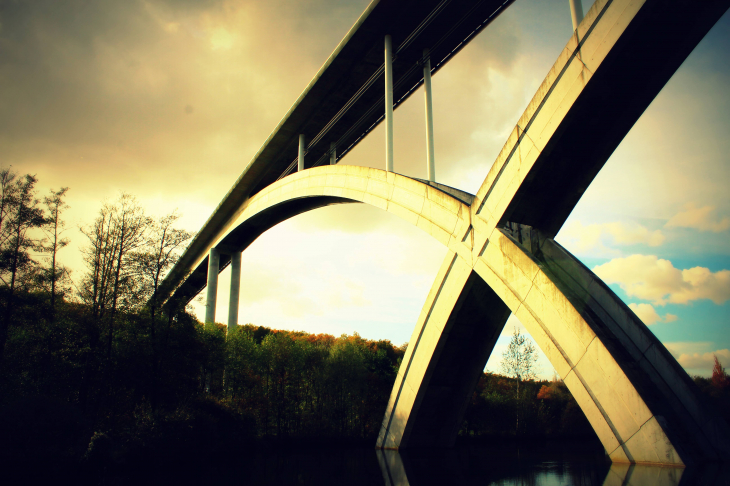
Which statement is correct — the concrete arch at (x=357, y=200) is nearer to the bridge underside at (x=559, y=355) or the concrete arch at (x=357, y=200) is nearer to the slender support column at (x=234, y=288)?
the bridge underside at (x=559, y=355)

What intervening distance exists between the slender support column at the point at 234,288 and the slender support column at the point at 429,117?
19688mm

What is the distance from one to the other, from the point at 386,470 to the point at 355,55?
47.8 ft

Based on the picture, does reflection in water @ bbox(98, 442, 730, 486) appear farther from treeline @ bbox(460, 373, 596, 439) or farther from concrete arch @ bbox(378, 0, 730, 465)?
treeline @ bbox(460, 373, 596, 439)

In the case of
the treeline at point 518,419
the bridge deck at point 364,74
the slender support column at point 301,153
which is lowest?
the treeline at point 518,419

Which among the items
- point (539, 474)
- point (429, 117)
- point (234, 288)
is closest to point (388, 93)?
point (429, 117)

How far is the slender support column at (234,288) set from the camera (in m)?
30.4

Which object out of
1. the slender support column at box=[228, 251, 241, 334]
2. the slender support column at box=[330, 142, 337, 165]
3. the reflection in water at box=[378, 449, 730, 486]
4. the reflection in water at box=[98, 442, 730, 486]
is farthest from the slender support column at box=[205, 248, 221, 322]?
the reflection in water at box=[378, 449, 730, 486]

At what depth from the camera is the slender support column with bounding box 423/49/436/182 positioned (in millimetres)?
15367

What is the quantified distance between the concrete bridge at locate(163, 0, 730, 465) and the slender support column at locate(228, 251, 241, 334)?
1078 centimetres

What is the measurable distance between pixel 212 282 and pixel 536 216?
78.8ft

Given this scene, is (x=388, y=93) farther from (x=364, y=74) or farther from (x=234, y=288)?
(x=234, y=288)

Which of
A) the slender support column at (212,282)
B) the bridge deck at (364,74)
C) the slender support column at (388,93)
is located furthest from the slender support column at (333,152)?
the slender support column at (212,282)

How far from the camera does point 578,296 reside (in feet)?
34.1

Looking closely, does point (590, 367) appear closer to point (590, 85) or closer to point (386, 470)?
point (386, 470)
